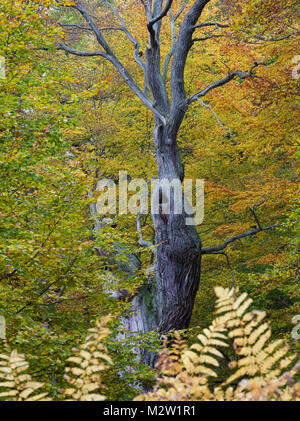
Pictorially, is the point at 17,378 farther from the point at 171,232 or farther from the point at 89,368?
the point at 171,232

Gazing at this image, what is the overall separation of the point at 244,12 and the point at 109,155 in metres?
6.96

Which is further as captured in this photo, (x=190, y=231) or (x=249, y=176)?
(x=249, y=176)

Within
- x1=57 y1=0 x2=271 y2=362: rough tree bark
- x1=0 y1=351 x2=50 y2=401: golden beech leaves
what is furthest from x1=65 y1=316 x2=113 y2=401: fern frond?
x1=57 y1=0 x2=271 y2=362: rough tree bark

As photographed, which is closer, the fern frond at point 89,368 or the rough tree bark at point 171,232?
the fern frond at point 89,368

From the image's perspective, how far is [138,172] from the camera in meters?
12.6

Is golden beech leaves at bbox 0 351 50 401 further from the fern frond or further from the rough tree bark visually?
the rough tree bark

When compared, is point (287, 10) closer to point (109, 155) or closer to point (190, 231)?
point (190, 231)

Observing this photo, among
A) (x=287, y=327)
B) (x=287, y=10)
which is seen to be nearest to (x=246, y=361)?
(x=287, y=10)

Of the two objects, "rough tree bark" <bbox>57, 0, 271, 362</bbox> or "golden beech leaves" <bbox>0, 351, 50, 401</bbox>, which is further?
"rough tree bark" <bbox>57, 0, 271, 362</bbox>

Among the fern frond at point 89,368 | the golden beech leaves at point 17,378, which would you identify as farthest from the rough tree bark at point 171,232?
the golden beech leaves at point 17,378

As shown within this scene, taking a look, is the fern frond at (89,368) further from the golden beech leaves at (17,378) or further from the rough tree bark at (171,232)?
the rough tree bark at (171,232)

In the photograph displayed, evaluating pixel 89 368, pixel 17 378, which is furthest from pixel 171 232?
pixel 17 378

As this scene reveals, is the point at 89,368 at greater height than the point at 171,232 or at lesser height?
lesser

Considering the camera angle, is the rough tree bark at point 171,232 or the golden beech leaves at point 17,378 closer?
the golden beech leaves at point 17,378
